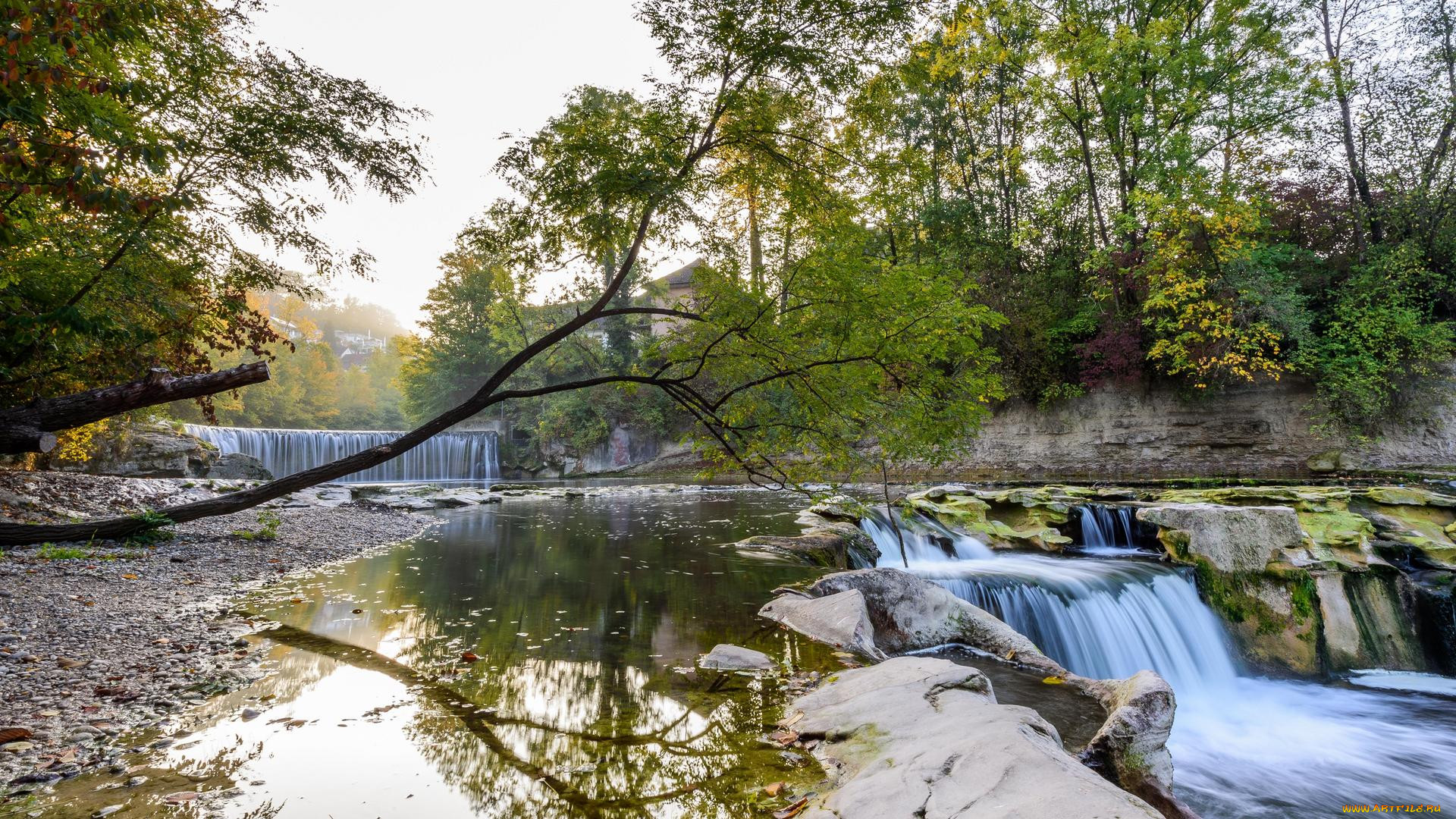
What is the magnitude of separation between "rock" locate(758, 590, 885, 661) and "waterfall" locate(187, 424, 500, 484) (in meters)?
19.9

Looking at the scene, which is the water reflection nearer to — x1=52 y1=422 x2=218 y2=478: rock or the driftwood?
the driftwood

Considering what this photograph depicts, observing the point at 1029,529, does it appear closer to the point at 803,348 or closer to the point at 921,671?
the point at 803,348

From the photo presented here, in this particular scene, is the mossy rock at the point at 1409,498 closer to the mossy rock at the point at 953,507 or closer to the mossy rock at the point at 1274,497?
the mossy rock at the point at 1274,497

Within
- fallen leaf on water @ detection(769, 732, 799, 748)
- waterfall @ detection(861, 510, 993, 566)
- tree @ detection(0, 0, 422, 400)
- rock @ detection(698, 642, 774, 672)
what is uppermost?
tree @ detection(0, 0, 422, 400)

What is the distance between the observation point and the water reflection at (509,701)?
8.97 ft

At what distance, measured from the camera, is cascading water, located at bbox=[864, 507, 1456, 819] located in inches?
170

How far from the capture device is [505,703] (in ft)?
12.4

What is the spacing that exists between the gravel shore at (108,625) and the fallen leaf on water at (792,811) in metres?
3.23

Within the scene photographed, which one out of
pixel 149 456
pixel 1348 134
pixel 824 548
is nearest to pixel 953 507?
pixel 824 548

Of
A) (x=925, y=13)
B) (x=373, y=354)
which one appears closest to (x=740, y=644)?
(x=925, y=13)

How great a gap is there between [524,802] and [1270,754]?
598 cm

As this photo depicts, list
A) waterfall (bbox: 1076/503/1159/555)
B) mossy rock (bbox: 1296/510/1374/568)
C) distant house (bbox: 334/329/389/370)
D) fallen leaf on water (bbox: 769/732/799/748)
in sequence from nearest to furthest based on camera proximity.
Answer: fallen leaf on water (bbox: 769/732/799/748), mossy rock (bbox: 1296/510/1374/568), waterfall (bbox: 1076/503/1159/555), distant house (bbox: 334/329/389/370)

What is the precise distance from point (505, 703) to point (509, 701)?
39mm

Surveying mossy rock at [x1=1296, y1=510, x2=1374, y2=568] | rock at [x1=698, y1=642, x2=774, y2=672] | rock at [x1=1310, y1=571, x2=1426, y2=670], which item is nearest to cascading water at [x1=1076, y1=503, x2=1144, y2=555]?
mossy rock at [x1=1296, y1=510, x2=1374, y2=568]
